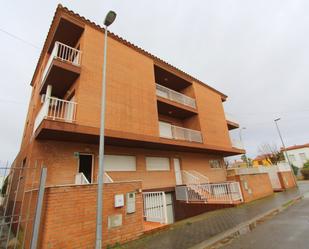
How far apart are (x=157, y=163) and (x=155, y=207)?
4730 millimetres

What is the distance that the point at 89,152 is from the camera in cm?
984

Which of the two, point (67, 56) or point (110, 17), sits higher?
point (67, 56)

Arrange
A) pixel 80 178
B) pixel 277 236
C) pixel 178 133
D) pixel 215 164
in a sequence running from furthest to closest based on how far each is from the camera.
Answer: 1. pixel 215 164
2. pixel 178 133
3. pixel 80 178
4. pixel 277 236

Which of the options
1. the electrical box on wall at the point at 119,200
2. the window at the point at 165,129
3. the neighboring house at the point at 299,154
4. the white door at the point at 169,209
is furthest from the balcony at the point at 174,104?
the neighboring house at the point at 299,154

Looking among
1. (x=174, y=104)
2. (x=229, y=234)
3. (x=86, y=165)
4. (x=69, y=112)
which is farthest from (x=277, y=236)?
(x=174, y=104)

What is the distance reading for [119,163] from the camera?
1089 cm

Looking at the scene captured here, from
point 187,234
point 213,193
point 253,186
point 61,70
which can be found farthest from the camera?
point 253,186

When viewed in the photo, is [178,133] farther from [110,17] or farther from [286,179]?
[286,179]

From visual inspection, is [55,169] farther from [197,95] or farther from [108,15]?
[197,95]

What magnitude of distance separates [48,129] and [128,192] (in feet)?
13.9

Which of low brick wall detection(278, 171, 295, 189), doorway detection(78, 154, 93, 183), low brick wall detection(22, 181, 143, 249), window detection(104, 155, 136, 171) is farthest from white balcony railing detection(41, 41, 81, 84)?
low brick wall detection(278, 171, 295, 189)

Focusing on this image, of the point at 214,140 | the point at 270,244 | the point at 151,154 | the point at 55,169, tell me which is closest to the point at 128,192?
the point at 55,169

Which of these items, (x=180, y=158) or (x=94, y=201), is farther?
(x=180, y=158)

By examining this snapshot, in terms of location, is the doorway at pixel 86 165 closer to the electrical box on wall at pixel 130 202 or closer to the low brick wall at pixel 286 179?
the electrical box on wall at pixel 130 202
